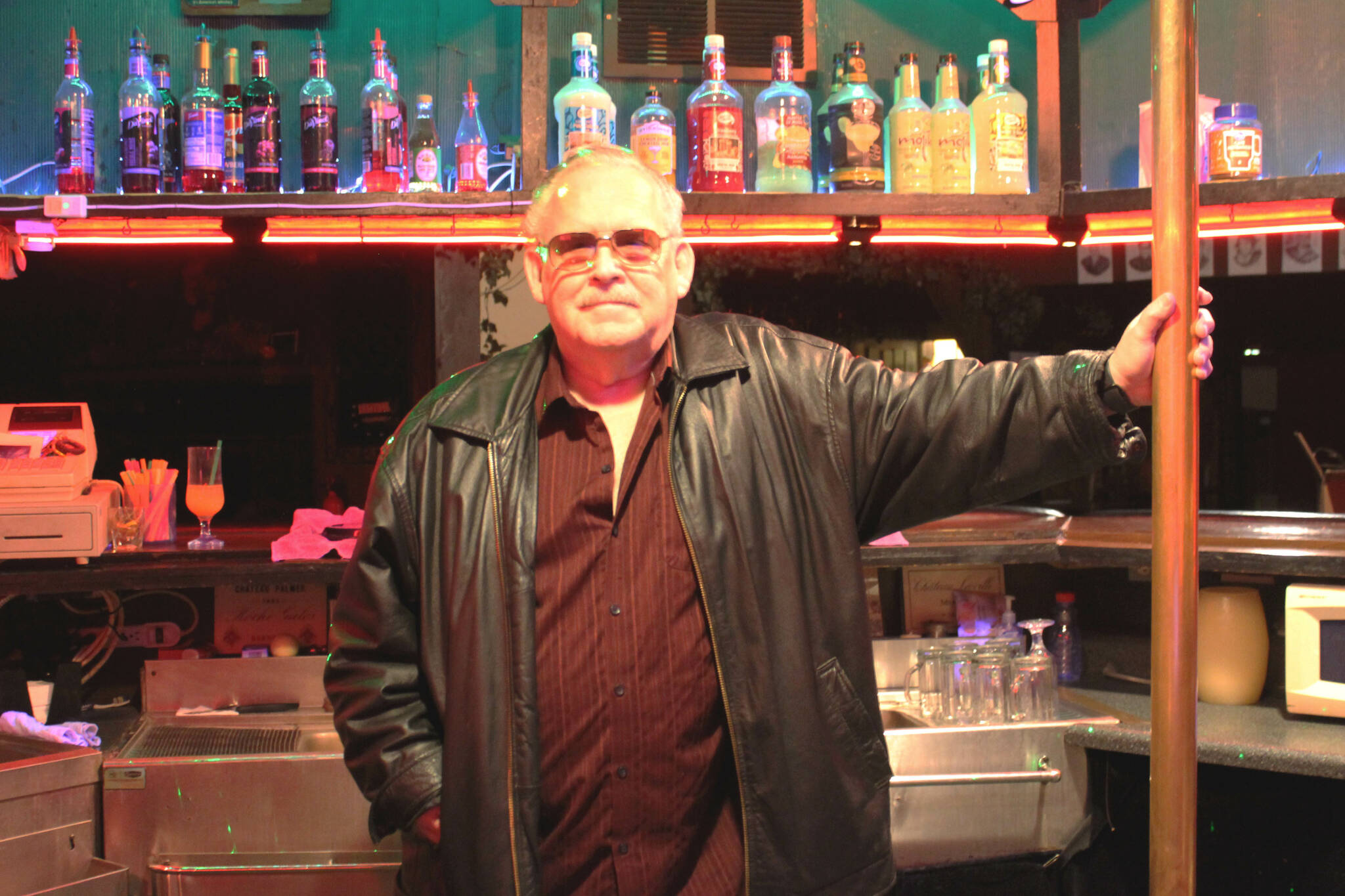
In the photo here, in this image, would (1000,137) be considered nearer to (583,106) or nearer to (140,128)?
(583,106)

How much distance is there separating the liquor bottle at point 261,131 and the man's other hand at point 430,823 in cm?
188

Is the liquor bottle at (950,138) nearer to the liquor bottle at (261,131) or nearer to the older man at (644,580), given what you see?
the older man at (644,580)

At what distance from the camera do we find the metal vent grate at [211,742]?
2477mm

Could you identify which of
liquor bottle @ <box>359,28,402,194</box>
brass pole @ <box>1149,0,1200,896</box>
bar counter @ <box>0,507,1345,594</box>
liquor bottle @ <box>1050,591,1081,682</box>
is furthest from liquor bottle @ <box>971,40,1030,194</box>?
brass pole @ <box>1149,0,1200,896</box>

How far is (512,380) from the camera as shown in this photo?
1.72 metres

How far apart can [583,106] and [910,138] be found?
0.87 metres

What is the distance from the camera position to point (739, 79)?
3.37 meters

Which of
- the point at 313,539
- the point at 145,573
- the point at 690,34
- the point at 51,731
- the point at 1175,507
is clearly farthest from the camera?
the point at 690,34

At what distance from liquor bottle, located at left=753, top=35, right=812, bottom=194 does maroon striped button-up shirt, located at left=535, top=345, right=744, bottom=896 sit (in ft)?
5.42

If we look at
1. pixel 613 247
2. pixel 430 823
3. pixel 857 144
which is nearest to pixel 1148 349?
pixel 613 247

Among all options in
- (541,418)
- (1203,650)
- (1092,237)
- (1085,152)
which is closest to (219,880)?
(541,418)

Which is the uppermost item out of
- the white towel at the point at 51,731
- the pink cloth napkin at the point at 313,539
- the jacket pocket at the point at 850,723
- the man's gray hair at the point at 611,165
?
the man's gray hair at the point at 611,165

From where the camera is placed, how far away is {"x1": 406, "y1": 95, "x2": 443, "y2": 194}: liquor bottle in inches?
118

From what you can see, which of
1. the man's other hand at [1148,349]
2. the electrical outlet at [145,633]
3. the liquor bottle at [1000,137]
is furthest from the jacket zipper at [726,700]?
the electrical outlet at [145,633]
